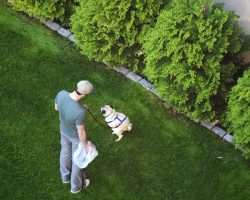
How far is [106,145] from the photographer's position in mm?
10453

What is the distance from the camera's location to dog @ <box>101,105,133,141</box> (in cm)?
1009

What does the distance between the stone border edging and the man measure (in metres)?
2.54

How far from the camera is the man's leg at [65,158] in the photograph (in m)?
9.07

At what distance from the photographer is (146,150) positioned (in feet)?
34.3

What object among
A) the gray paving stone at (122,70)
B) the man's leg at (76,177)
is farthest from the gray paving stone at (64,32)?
the man's leg at (76,177)

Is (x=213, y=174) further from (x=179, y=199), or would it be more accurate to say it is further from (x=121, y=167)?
(x=121, y=167)

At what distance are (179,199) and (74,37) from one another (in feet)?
13.4

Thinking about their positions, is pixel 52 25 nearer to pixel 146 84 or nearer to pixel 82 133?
pixel 146 84

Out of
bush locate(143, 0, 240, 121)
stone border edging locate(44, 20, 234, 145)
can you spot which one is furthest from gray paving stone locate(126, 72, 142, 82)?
bush locate(143, 0, 240, 121)

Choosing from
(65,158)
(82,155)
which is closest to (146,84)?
(65,158)

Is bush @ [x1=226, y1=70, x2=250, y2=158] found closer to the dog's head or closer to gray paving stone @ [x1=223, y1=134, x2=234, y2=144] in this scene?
gray paving stone @ [x1=223, y1=134, x2=234, y2=144]

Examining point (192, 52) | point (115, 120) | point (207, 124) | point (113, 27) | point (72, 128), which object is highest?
point (192, 52)

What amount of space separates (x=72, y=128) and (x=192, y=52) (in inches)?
104

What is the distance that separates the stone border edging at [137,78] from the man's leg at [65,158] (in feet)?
8.66
